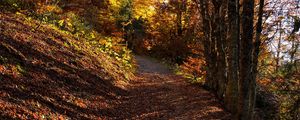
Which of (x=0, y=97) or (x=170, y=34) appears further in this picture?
(x=170, y=34)

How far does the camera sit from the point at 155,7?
37125mm

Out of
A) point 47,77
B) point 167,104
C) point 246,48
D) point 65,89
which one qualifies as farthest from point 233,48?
point 47,77

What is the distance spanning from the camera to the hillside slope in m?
7.54

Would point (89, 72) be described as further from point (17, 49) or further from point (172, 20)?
point (172, 20)

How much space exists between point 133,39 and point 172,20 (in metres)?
6.32

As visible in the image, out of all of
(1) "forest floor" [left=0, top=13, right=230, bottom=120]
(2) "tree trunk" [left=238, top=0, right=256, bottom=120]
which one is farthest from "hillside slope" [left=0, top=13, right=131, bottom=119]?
(2) "tree trunk" [left=238, top=0, right=256, bottom=120]

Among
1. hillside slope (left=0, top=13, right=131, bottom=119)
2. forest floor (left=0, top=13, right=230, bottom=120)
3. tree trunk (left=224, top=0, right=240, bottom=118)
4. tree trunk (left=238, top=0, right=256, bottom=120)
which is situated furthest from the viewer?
tree trunk (left=224, top=0, right=240, bottom=118)

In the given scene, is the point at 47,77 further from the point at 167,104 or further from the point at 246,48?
the point at 246,48

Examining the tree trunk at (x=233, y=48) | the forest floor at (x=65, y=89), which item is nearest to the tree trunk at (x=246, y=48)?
the tree trunk at (x=233, y=48)

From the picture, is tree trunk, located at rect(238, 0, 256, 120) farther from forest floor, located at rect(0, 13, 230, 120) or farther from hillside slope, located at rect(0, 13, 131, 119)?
hillside slope, located at rect(0, 13, 131, 119)

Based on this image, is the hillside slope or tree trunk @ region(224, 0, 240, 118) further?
tree trunk @ region(224, 0, 240, 118)

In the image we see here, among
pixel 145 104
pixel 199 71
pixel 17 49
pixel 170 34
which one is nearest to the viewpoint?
pixel 17 49

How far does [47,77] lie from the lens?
9617 millimetres

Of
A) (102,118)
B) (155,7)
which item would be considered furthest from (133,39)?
(102,118)
